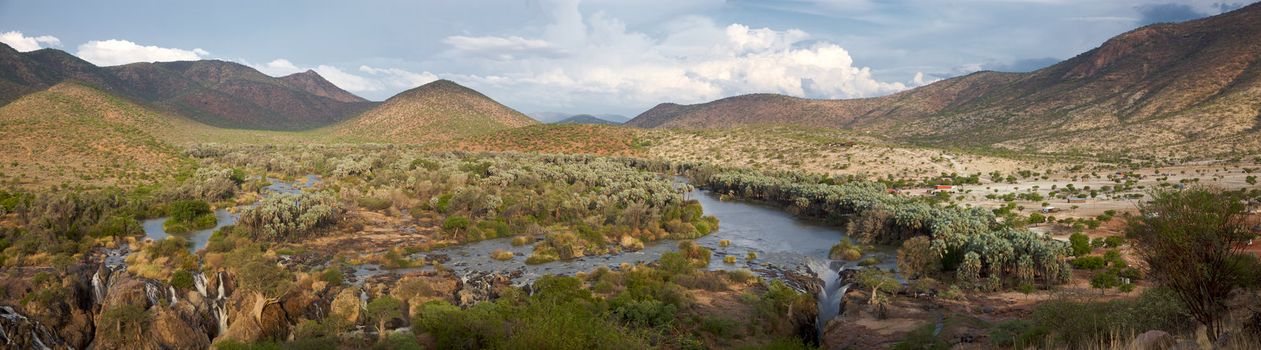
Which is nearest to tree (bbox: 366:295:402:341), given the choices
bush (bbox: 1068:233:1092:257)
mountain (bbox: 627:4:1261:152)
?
bush (bbox: 1068:233:1092:257)

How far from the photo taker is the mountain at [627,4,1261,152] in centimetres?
9944

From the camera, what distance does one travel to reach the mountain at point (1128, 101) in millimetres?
99438

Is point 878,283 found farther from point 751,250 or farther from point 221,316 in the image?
point 221,316

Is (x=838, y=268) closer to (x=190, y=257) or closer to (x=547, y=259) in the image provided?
(x=547, y=259)

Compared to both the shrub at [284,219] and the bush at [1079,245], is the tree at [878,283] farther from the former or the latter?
the shrub at [284,219]

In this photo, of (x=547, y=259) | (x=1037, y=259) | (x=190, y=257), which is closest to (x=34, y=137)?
(x=190, y=257)

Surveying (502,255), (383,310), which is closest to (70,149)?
(502,255)

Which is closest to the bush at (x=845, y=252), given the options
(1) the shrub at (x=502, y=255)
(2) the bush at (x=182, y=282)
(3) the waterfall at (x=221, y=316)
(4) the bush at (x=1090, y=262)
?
(4) the bush at (x=1090, y=262)

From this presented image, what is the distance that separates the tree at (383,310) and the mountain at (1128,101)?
11174cm

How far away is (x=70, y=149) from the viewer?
247 feet

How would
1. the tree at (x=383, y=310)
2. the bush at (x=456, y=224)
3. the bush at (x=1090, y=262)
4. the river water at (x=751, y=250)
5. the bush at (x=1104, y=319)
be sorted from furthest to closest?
the bush at (x=456, y=224), the river water at (x=751, y=250), the bush at (x=1090, y=262), the tree at (x=383, y=310), the bush at (x=1104, y=319)

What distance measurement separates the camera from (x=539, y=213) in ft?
182

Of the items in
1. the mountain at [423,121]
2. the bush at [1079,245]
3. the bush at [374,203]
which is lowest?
the bush at [374,203]

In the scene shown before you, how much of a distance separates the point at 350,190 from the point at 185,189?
14.3 m
